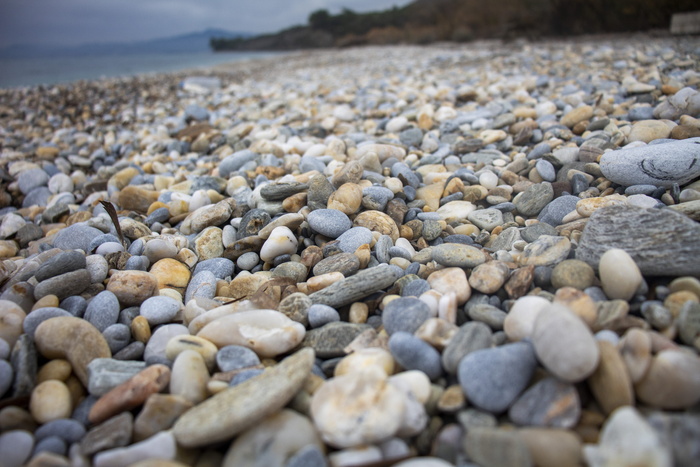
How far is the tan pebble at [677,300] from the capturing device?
114cm

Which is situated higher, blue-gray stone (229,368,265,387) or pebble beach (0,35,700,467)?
pebble beach (0,35,700,467)

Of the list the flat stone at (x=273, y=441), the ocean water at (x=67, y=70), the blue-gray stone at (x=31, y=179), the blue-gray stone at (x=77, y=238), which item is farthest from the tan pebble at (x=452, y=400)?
the ocean water at (x=67, y=70)

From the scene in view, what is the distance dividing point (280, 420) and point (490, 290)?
2.76ft

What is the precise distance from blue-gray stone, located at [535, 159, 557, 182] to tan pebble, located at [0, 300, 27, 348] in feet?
8.14

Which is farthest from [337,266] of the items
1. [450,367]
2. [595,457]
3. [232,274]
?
[595,457]

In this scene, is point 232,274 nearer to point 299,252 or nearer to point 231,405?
point 299,252

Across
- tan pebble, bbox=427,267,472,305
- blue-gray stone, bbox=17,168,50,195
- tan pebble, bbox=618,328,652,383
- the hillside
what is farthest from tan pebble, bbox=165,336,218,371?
the hillside

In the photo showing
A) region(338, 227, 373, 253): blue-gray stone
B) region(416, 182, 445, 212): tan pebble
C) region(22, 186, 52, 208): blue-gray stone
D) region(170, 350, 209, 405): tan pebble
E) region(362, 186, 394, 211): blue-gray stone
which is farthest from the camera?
region(22, 186, 52, 208): blue-gray stone

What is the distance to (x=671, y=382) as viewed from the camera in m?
0.92

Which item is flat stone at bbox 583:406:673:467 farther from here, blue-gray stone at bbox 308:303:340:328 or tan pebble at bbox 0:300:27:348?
tan pebble at bbox 0:300:27:348

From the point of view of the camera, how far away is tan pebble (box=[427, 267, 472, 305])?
1415 mm

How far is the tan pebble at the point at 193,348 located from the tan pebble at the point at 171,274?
0.49 m

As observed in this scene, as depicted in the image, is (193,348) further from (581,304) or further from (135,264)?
(581,304)

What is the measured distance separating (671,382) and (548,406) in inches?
11.2
